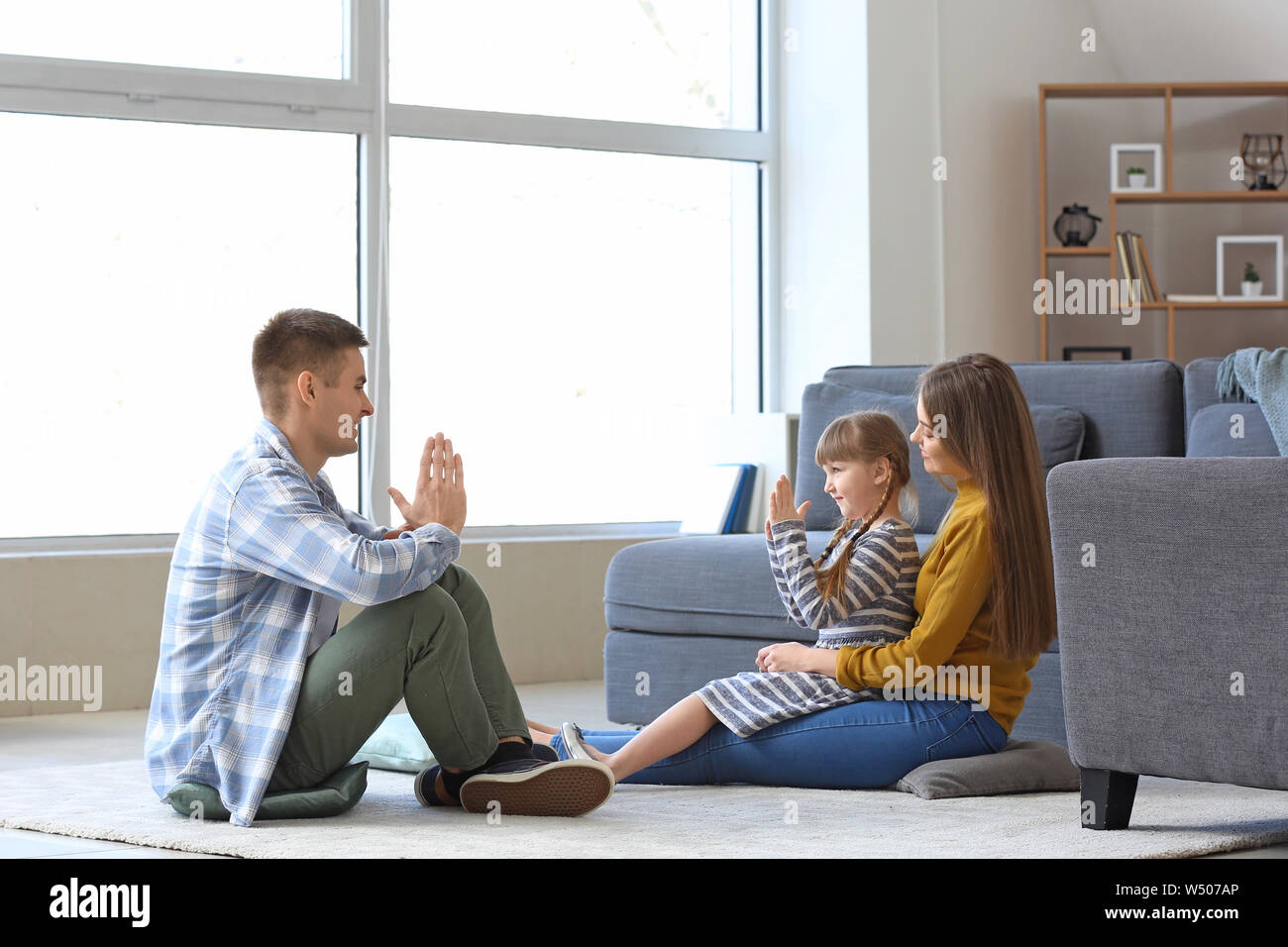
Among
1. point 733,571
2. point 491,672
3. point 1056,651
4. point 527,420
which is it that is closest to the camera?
point 491,672

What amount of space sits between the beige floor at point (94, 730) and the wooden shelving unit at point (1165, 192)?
6.73 ft

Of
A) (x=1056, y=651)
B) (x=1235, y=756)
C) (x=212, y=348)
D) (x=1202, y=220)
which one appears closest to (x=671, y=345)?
(x=212, y=348)

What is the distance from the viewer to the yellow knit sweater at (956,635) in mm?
2641

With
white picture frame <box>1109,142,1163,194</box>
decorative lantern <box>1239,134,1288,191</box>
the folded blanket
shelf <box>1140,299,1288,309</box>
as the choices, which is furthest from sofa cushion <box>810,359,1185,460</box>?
decorative lantern <box>1239,134,1288,191</box>

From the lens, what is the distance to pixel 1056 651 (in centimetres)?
312

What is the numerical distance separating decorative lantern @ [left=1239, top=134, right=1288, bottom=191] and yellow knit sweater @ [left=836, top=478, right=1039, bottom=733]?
325 centimetres

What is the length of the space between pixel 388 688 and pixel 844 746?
2.64ft

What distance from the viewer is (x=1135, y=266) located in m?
5.45

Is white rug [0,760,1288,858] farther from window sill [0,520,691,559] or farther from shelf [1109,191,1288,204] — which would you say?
shelf [1109,191,1288,204]

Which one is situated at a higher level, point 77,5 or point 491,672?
point 77,5

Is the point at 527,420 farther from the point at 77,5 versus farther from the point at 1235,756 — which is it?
the point at 1235,756

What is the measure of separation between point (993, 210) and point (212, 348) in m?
2.56

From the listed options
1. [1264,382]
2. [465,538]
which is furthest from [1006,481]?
[465,538]
